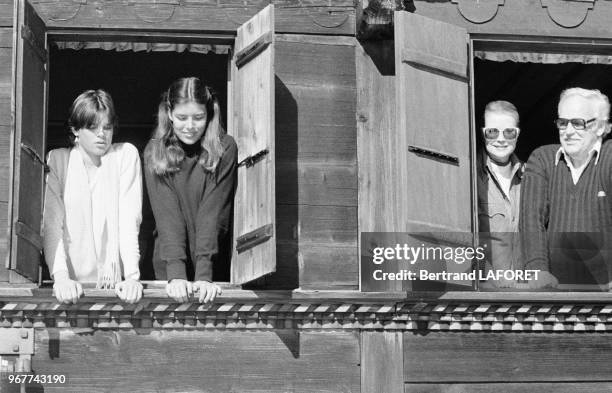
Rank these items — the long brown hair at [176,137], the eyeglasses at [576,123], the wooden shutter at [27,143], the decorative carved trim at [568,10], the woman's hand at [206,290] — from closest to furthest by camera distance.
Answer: the wooden shutter at [27,143] → the woman's hand at [206,290] → the long brown hair at [176,137] → the eyeglasses at [576,123] → the decorative carved trim at [568,10]

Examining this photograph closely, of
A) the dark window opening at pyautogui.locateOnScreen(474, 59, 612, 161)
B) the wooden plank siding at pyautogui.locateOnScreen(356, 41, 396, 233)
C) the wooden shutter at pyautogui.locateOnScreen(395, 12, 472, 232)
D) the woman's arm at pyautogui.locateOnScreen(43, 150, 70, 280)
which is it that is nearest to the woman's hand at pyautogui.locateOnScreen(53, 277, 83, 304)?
the woman's arm at pyautogui.locateOnScreen(43, 150, 70, 280)

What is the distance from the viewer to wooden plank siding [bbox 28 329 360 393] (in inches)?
420

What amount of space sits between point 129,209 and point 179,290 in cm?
82

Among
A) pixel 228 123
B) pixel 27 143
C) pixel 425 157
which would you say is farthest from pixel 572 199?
pixel 27 143

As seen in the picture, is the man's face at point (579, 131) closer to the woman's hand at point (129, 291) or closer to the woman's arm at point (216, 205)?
the woman's arm at point (216, 205)

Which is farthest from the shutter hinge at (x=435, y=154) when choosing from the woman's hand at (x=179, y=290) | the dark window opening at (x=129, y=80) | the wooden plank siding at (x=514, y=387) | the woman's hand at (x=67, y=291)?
the dark window opening at (x=129, y=80)

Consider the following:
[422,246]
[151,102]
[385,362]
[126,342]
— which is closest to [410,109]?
[422,246]

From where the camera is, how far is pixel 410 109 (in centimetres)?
1091

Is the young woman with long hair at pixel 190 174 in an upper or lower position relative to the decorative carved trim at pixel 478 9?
lower

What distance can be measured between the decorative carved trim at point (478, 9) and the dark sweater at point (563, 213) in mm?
1064

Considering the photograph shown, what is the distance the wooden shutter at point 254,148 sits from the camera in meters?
10.6

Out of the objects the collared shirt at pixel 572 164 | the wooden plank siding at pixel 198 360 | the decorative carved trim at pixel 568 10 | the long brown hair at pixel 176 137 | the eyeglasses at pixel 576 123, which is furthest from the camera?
the decorative carved trim at pixel 568 10

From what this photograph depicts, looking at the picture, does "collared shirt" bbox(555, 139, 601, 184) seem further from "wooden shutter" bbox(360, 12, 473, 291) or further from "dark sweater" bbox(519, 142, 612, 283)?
"wooden shutter" bbox(360, 12, 473, 291)

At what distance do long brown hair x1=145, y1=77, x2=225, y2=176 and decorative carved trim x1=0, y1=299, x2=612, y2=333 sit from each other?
3.38 ft
